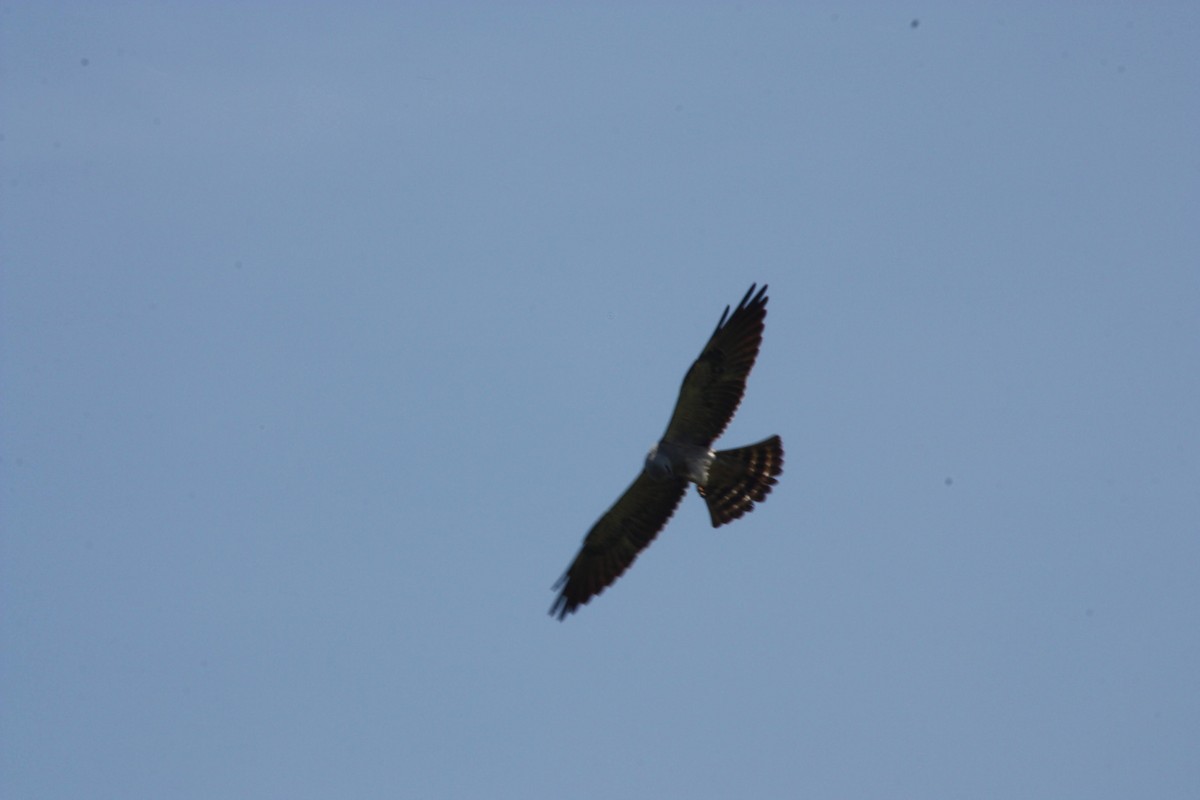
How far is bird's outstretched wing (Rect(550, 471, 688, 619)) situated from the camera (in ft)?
63.2

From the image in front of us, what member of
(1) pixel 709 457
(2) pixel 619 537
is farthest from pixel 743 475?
(2) pixel 619 537

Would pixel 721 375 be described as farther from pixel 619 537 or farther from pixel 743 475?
pixel 619 537

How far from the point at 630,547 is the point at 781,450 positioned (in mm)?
2150

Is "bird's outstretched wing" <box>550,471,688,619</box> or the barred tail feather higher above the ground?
the barred tail feather

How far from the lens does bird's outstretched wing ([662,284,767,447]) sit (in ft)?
60.9

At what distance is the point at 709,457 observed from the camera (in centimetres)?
1891

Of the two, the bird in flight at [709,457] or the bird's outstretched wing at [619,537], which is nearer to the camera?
the bird in flight at [709,457]

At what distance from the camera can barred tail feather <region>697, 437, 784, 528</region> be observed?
744 inches

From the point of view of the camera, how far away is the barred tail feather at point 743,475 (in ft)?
62.0

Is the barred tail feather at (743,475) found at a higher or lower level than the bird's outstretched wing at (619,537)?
higher

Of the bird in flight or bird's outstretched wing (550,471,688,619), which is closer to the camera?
the bird in flight

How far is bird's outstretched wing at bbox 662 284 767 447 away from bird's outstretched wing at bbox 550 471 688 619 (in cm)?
72

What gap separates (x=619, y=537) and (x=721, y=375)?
7.90 ft

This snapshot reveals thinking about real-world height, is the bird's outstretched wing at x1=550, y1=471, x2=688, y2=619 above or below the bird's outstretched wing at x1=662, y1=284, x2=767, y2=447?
below
